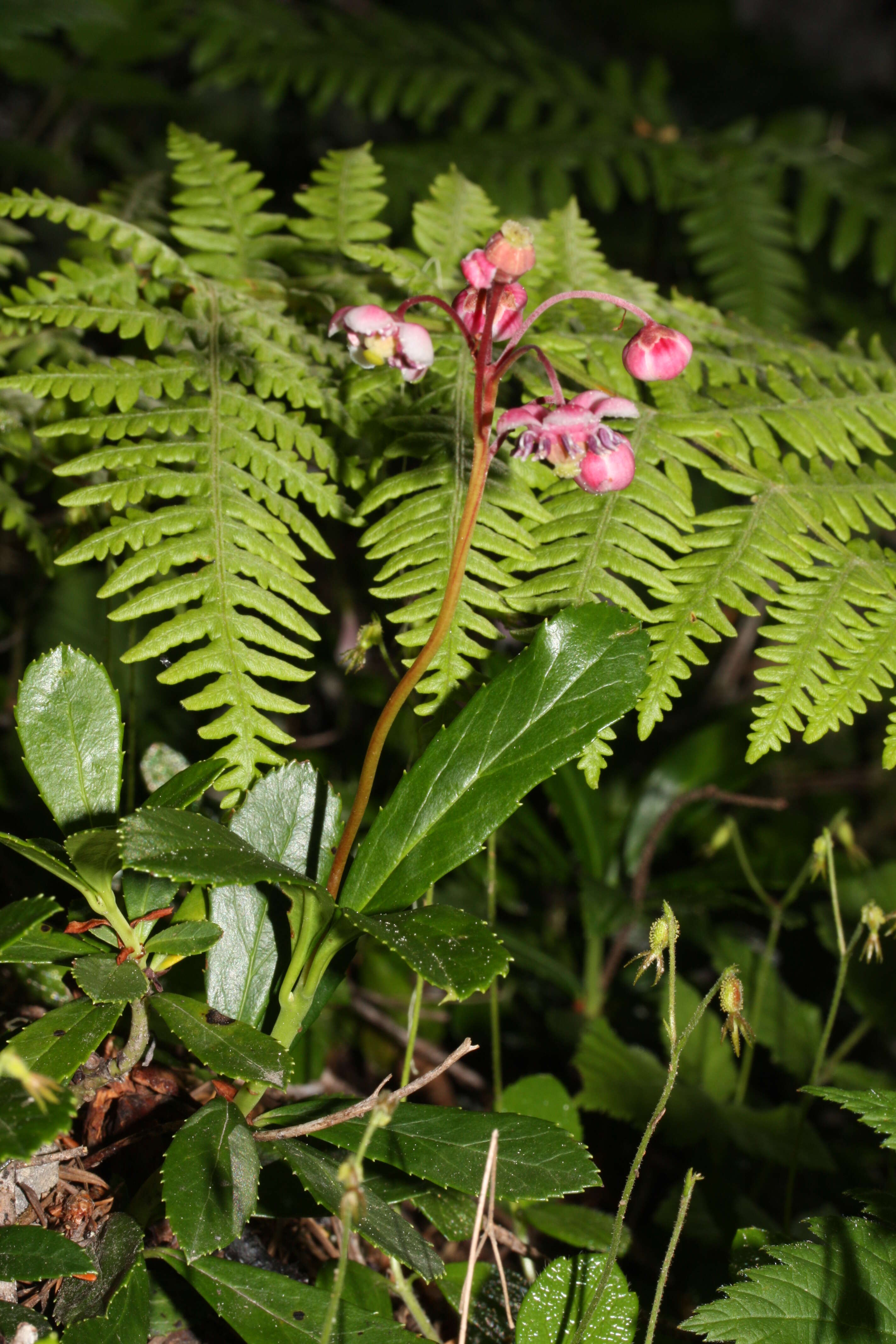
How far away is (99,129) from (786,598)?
4.24 m

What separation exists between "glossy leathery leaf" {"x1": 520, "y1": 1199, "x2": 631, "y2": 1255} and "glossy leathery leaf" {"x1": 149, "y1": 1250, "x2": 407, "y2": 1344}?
1.64 feet

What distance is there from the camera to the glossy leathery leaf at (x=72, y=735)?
1279 mm

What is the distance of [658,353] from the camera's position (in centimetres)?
129

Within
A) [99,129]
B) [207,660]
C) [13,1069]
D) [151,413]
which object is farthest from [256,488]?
[99,129]

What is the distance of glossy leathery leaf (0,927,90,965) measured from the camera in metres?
1.15

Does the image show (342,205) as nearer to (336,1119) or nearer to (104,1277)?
(336,1119)

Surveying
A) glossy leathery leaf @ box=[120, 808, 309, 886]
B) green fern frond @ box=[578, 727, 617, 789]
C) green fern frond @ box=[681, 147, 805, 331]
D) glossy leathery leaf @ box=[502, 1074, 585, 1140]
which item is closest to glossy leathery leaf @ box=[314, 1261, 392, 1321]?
glossy leathery leaf @ box=[502, 1074, 585, 1140]

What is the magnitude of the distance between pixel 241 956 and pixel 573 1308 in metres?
0.59

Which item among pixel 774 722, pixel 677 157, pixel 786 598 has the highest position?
pixel 677 157

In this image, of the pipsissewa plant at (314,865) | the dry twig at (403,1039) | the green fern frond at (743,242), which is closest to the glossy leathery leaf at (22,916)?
the pipsissewa plant at (314,865)

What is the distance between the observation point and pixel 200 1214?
104 centimetres

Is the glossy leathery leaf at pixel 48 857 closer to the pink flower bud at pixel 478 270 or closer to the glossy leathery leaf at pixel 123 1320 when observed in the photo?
the glossy leathery leaf at pixel 123 1320

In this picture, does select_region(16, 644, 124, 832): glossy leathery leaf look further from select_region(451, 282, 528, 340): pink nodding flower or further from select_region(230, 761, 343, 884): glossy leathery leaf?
select_region(451, 282, 528, 340): pink nodding flower

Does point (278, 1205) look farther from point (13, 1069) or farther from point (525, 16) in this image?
point (525, 16)
